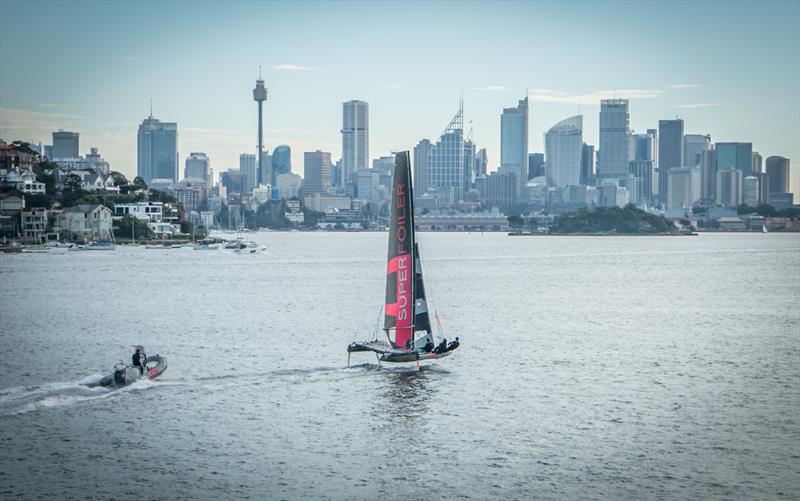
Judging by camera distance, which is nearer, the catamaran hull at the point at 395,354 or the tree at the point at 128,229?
the catamaran hull at the point at 395,354

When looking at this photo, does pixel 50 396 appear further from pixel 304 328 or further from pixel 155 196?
pixel 155 196

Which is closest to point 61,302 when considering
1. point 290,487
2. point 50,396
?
point 50,396

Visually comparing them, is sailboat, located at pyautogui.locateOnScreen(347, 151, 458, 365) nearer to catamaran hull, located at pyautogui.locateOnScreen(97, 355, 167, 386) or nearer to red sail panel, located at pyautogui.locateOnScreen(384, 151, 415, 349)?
red sail panel, located at pyautogui.locateOnScreen(384, 151, 415, 349)

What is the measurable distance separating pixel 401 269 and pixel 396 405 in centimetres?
734

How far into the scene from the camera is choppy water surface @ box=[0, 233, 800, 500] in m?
26.3

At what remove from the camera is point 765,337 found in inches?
2173

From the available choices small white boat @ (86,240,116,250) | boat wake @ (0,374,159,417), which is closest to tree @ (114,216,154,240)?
small white boat @ (86,240,116,250)

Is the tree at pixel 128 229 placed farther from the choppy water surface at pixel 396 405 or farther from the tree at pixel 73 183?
the choppy water surface at pixel 396 405

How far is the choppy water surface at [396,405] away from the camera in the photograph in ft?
86.4

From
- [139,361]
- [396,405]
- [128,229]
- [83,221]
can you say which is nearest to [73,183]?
[128,229]

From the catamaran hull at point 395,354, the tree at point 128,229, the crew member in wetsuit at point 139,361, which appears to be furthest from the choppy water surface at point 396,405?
the tree at point 128,229

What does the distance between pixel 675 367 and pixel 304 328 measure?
2146cm

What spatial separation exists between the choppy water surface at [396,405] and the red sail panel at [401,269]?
1.95 m

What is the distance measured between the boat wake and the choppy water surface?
0.12 meters
